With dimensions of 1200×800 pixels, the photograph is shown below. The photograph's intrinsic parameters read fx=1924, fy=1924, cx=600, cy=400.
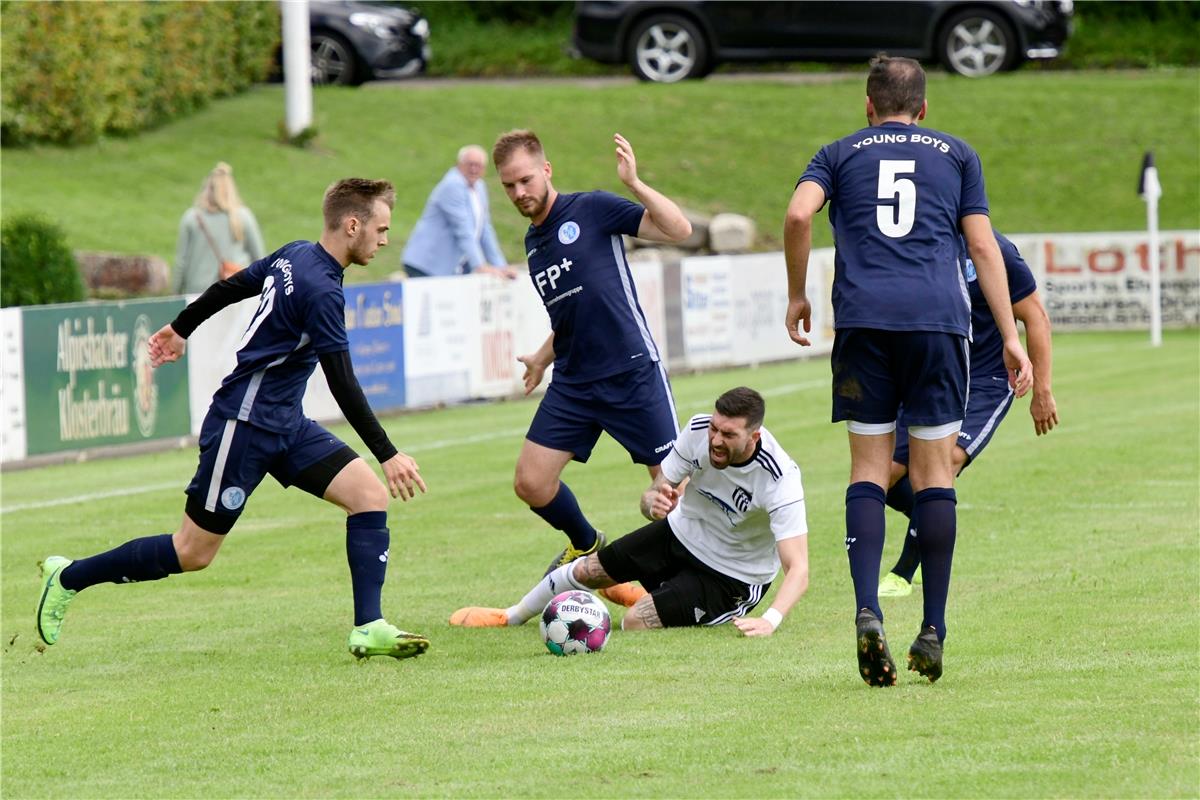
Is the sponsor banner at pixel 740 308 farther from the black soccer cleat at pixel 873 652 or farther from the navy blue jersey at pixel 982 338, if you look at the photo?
the black soccer cleat at pixel 873 652

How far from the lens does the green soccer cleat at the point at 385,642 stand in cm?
742

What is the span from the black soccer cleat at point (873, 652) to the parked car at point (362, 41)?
29029mm

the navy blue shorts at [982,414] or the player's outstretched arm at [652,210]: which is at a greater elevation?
the player's outstretched arm at [652,210]

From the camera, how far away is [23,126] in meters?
26.1

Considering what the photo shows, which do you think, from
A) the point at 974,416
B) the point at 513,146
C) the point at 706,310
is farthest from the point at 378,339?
the point at 513,146

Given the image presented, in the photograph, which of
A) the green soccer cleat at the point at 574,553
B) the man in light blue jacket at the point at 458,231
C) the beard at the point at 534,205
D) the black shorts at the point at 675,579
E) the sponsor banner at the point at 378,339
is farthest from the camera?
the man in light blue jacket at the point at 458,231

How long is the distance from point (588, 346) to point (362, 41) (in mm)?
27306

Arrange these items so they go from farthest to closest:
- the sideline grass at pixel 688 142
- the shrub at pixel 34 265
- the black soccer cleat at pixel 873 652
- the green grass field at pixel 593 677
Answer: the sideline grass at pixel 688 142 → the shrub at pixel 34 265 → the black soccer cleat at pixel 873 652 → the green grass field at pixel 593 677

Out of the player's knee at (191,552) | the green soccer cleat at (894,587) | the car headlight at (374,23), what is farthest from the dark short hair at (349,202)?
the car headlight at (374,23)

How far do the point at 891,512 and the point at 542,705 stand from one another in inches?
213

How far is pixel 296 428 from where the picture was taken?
7.62 meters

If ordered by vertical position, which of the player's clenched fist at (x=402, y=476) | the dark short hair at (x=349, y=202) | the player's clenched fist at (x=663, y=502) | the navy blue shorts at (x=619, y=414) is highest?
the dark short hair at (x=349, y=202)

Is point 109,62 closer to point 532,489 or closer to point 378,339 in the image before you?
point 378,339

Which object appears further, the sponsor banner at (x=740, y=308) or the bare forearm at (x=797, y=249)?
the sponsor banner at (x=740, y=308)
